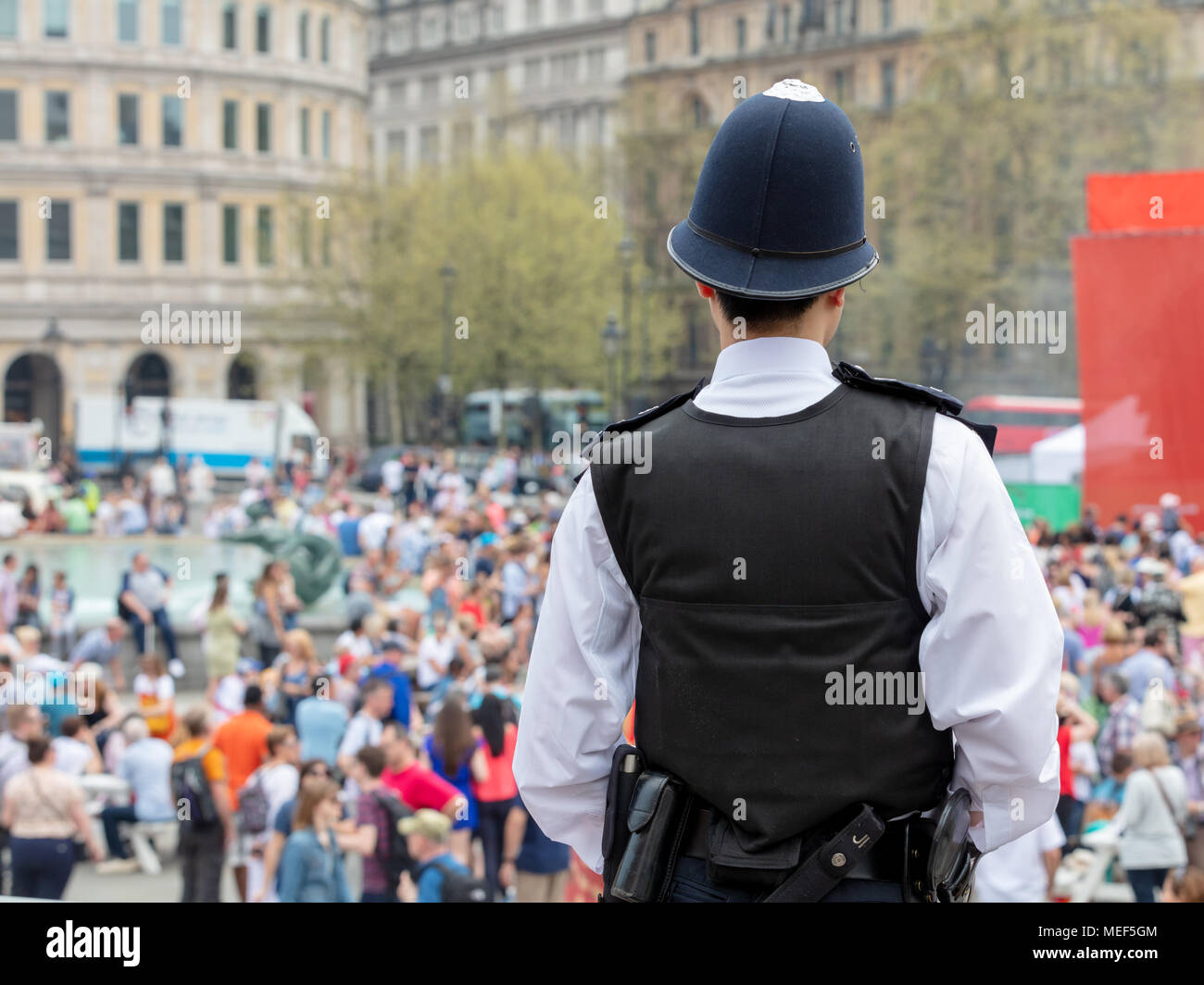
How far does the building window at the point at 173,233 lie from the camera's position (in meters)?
58.6

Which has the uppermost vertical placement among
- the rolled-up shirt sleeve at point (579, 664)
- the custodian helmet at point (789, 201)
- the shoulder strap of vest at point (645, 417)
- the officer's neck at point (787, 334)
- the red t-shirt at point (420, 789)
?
the custodian helmet at point (789, 201)

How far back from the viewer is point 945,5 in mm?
43375

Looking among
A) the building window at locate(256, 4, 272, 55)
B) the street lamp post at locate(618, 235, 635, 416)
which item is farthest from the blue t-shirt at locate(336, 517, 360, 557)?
the building window at locate(256, 4, 272, 55)

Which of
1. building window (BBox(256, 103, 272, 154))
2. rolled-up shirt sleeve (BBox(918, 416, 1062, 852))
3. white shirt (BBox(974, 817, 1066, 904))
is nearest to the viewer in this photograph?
rolled-up shirt sleeve (BBox(918, 416, 1062, 852))

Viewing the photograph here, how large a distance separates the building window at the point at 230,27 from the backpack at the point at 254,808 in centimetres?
5489

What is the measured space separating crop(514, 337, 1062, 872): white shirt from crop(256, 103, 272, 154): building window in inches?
2394

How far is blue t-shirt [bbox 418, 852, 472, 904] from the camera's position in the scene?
7.22 m

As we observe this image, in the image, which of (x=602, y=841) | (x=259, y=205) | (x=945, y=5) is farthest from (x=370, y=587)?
(x=259, y=205)

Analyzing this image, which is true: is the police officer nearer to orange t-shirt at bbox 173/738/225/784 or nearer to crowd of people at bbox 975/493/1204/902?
crowd of people at bbox 975/493/1204/902

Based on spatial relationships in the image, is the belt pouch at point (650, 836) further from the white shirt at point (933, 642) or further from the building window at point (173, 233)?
the building window at point (173, 233)

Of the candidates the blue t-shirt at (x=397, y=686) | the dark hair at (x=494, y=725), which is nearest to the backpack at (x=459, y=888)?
the dark hair at (x=494, y=725)

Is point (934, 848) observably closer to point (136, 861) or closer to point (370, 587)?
point (136, 861)

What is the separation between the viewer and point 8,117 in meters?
56.8
